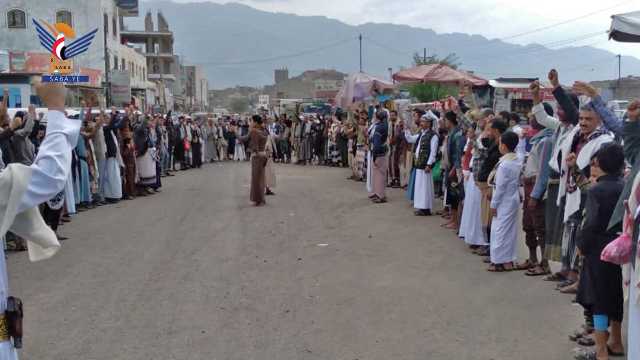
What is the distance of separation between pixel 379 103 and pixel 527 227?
11.2 meters

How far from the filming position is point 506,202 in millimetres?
8422

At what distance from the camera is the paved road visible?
5816 mm

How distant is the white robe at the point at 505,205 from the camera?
27.6ft

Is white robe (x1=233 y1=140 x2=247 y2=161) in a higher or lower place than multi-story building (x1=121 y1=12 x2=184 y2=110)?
lower

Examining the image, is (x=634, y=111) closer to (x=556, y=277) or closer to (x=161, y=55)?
(x=556, y=277)

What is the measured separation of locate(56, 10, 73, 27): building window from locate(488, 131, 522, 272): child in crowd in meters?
40.3

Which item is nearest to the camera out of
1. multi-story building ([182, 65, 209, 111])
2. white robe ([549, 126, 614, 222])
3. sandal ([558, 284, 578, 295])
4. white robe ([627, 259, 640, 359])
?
white robe ([627, 259, 640, 359])

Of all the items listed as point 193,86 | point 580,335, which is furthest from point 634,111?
point 193,86

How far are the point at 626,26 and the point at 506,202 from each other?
257 centimetres

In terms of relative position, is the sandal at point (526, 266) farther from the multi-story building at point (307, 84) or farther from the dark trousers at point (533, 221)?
the multi-story building at point (307, 84)

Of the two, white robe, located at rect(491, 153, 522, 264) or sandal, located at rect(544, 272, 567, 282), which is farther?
white robe, located at rect(491, 153, 522, 264)

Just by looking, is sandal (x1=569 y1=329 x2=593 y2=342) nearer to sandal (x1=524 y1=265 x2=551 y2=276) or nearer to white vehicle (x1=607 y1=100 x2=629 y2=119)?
white vehicle (x1=607 y1=100 x2=629 y2=119)

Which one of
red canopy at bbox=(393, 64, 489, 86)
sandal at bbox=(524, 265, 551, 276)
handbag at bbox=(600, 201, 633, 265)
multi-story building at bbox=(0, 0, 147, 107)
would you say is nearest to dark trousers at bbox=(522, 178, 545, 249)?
sandal at bbox=(524, 265, 551, 276)

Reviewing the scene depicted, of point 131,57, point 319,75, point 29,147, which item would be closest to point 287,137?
point 29,147
